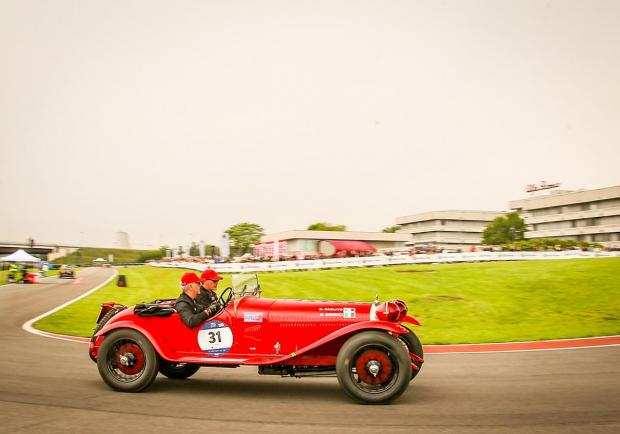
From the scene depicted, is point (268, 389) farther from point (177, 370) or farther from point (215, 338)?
point (177, 370)

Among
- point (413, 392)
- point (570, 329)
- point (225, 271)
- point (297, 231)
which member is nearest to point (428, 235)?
point (297, 231)

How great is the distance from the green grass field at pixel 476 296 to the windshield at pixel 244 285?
20.3 feet

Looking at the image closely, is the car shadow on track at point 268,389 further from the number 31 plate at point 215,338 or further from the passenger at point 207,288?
the passenger at point 207,288

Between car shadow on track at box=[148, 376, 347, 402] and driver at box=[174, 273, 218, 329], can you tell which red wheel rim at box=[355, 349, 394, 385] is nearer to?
car shadow on track at box=[148, 376, 347, 402]

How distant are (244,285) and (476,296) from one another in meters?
15.1

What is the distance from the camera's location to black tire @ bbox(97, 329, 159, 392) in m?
6.29

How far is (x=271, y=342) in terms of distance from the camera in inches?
245

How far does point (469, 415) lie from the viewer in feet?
16.8

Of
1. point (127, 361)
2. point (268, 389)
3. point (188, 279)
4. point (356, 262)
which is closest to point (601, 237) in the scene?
point (356, 262)

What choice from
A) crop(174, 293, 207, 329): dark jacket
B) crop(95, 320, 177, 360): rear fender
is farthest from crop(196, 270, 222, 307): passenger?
crop(95, 320, 177, 360): rear fender

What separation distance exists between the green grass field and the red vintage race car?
6153 millimetres

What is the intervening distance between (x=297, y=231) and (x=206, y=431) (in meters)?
80.9

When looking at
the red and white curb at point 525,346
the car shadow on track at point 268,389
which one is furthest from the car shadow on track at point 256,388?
the red and white curb at point 525,346

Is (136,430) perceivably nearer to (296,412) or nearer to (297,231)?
(296,412)
